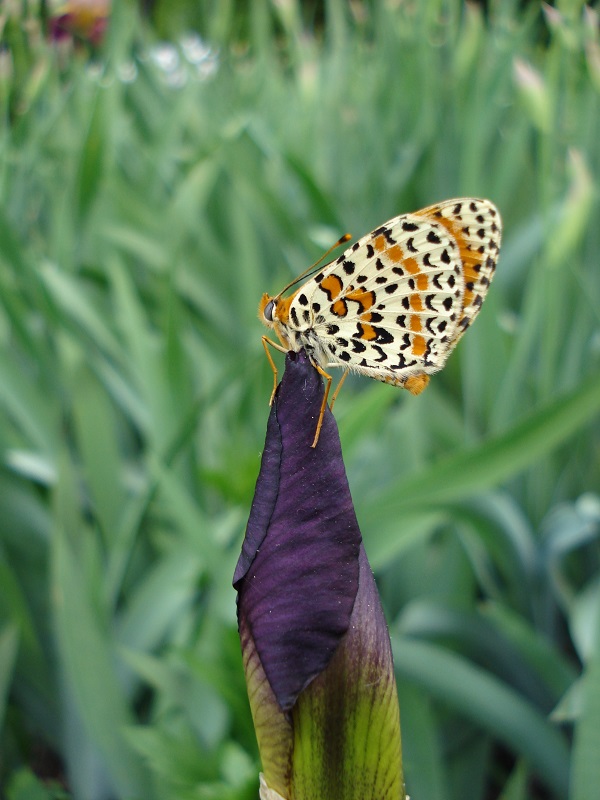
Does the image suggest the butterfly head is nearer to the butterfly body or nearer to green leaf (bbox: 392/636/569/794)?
the butterfly body

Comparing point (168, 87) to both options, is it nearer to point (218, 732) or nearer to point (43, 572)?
point (43, 572)

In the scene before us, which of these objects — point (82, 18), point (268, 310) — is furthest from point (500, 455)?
point (82, 18)

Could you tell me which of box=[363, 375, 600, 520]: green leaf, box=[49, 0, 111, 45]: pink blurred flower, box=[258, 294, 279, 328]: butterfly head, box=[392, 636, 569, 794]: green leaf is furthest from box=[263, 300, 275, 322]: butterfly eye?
box=[49, 0, 111, 45]: pink blurred flower

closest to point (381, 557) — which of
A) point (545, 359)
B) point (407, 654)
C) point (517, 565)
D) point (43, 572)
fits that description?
point (407, 654)

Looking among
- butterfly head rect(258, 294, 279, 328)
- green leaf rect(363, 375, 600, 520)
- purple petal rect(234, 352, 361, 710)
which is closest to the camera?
purple petal rect(234, 352, 361, 710)

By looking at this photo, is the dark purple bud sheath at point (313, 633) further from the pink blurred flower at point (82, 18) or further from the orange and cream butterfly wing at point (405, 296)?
the pink blurred flower at point (82, 18)

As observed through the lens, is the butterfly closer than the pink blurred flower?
Yes

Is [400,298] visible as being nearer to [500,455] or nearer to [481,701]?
[500,455]
